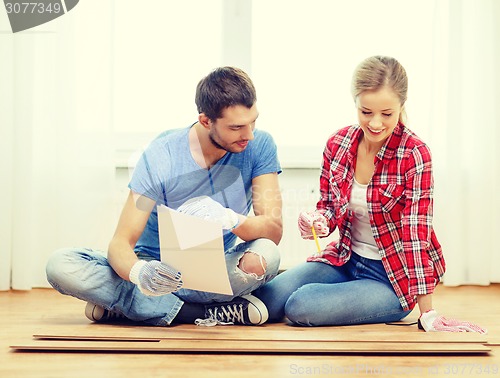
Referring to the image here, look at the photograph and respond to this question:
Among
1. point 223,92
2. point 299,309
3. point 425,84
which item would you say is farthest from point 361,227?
point 425,84

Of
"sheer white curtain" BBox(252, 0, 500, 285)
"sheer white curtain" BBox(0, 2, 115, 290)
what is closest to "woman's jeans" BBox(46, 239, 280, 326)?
"sheer white curtain" BBox(0, 2, 115, 290)

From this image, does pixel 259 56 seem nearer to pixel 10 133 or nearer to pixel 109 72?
pixel 109 72

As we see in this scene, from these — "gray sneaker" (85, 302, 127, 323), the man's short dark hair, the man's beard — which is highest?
the man's short dark hair

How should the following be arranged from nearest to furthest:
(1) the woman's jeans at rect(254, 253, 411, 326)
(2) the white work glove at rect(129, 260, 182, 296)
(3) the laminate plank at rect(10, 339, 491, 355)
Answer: (3) the laminate plank at rect(10, 339, 491, 355)
(2) the white work glove at rect(129, 260, 182, 296)
(1) the woman's jeans at rect(254, 253, 411, 326)

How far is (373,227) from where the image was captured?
2113 millimetres

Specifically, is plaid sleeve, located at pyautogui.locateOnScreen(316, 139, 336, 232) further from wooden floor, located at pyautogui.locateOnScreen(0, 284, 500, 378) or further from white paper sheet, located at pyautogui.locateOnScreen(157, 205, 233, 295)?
white paper sheet, located at pyautogui.locateOnScreen(157, 205, 233, 295)

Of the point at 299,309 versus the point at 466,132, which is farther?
the point at 466,132

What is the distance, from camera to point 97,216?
10.2 feet

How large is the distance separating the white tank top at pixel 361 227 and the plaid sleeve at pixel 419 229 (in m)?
0.14

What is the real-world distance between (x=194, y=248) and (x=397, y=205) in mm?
619

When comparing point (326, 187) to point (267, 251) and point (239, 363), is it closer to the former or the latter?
point (267, 251)

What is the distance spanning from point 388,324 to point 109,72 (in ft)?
5.39

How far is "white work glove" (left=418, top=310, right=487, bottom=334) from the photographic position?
6.43 ft

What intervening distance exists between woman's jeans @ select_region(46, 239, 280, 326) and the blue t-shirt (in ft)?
0.44
